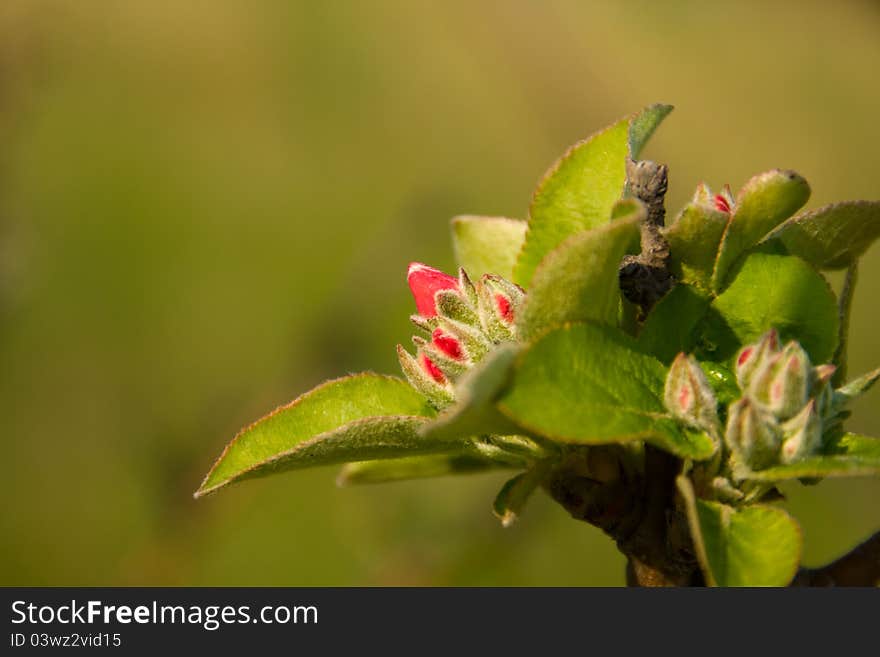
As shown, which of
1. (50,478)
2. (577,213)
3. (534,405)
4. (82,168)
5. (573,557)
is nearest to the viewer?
(534,405)

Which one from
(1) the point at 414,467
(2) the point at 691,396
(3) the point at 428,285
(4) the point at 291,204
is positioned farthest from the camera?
(4) the point at 291,204

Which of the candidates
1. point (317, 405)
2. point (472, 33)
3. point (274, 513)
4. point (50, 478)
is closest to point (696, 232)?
point (317, 405)

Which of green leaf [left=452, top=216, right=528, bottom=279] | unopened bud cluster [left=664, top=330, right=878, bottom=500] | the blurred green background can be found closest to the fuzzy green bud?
unopened bud cluster [left=664, top=330, right=878, bottom=500]

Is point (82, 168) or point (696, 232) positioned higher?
point (82, 168)

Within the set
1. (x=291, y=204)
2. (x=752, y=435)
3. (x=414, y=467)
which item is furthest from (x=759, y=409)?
(x=291, y=204)

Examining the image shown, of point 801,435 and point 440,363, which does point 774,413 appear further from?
point 440,363

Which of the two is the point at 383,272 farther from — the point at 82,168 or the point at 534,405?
the point at 534,405
